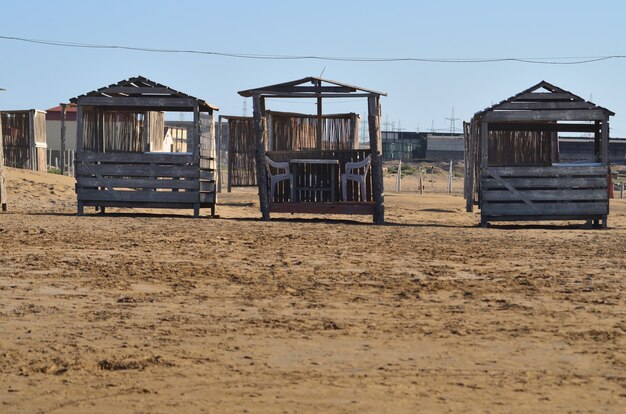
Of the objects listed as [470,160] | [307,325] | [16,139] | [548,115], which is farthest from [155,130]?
[307,325]

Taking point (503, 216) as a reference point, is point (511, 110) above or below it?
above

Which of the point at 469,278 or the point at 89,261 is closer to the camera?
the point at 469,278

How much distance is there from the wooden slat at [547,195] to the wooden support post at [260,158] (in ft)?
12.6

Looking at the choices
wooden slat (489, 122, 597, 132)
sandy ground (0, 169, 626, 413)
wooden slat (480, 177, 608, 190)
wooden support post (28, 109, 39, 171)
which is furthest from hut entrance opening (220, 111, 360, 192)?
wooden support post (28, 109, 39, 171)

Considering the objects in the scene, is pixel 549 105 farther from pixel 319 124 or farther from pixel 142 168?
pixel 142 168

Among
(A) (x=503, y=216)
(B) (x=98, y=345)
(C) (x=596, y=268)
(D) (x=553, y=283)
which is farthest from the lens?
(A) (x=503, y=216)

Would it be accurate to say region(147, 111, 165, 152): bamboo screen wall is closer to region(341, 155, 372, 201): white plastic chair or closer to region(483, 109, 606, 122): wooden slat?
region(341, 155, 372, 201): white plastic chair

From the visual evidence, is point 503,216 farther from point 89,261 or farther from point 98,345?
point 98,345

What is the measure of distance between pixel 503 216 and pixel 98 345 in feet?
43.4

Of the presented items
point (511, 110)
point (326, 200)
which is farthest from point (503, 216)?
point (326, 200)

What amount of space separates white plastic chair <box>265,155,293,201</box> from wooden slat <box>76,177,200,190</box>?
130cm

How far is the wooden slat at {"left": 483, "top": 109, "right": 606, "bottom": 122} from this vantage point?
20.0 meters

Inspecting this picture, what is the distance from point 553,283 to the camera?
10977 millimetres

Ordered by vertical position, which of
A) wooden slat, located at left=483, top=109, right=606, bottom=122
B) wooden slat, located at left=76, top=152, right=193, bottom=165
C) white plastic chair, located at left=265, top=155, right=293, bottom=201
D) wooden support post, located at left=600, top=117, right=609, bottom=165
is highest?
wooden slat, located at left=483, top=109, right=606, bottom=122
